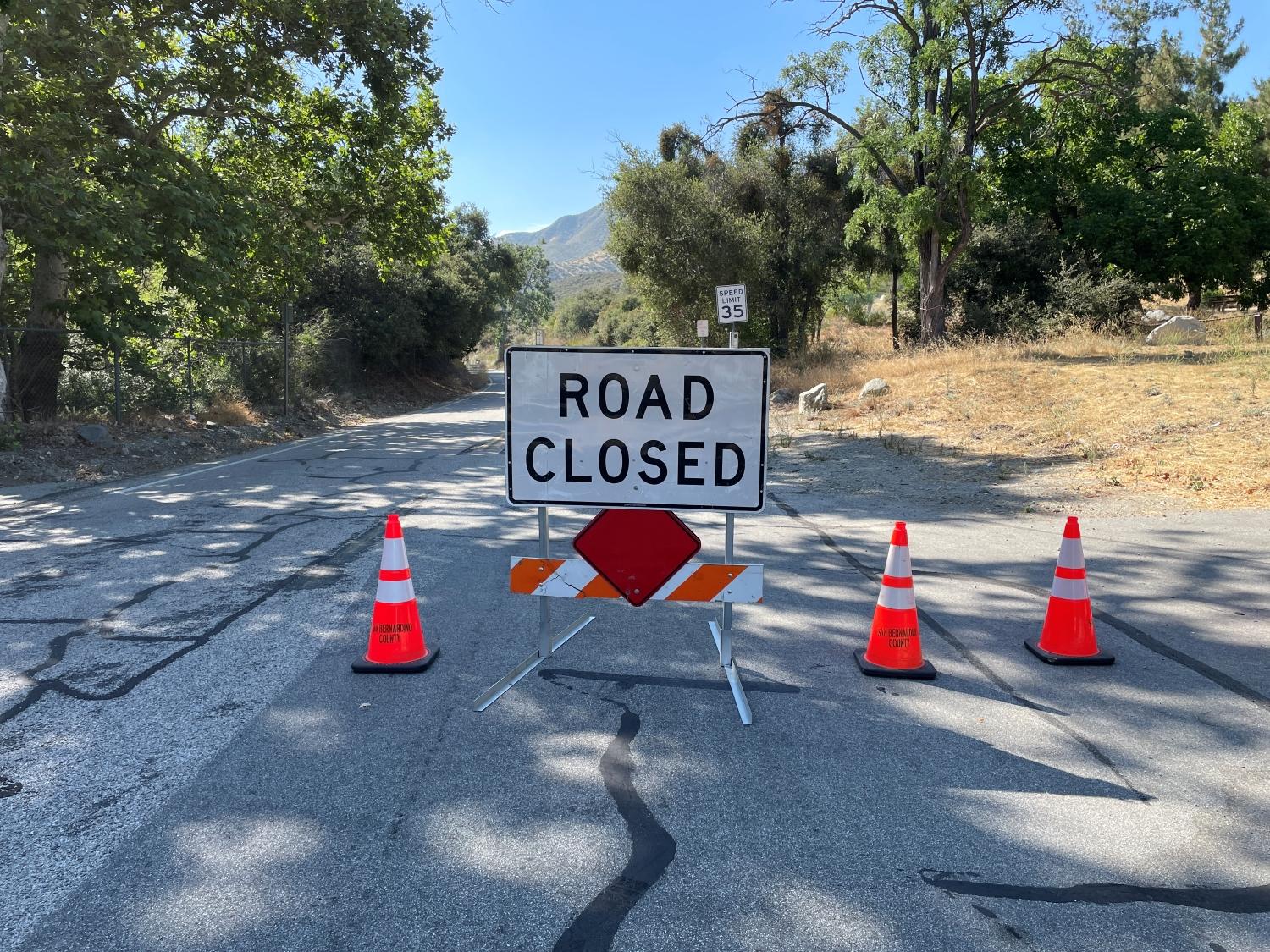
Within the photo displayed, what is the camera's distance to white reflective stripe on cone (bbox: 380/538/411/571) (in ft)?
16.7

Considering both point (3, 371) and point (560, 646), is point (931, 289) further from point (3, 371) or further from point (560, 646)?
point (560, 646)

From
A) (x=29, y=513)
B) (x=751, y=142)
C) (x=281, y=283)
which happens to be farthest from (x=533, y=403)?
(x=751, y=142)

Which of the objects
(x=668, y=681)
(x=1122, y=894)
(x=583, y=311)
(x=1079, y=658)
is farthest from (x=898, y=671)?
(x=583, y=311)

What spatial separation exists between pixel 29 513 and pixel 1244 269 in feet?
113

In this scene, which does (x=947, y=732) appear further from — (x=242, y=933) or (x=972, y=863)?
(x=242, y=933)

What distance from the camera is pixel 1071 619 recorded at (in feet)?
17.0

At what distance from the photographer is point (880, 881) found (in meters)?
2.98

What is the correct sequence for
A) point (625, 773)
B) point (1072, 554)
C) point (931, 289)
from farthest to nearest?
point (931, 289) < point (1072, 554) < point (625, 773)

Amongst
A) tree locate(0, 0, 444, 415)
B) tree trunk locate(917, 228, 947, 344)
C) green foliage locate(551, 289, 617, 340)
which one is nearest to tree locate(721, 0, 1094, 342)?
tree trunk locate(917, 228, 947, 344)

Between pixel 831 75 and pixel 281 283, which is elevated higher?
pixel 831 75

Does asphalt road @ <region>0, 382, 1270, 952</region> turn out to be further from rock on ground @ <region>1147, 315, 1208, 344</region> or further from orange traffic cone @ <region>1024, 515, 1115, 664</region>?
rock on ground @ <region>1147, 315, 1208, 344</region>

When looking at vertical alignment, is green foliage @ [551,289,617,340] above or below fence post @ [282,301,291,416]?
above

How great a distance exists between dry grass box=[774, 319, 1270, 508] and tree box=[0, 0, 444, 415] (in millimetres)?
11622

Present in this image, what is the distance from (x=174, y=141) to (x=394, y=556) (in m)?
17.6
